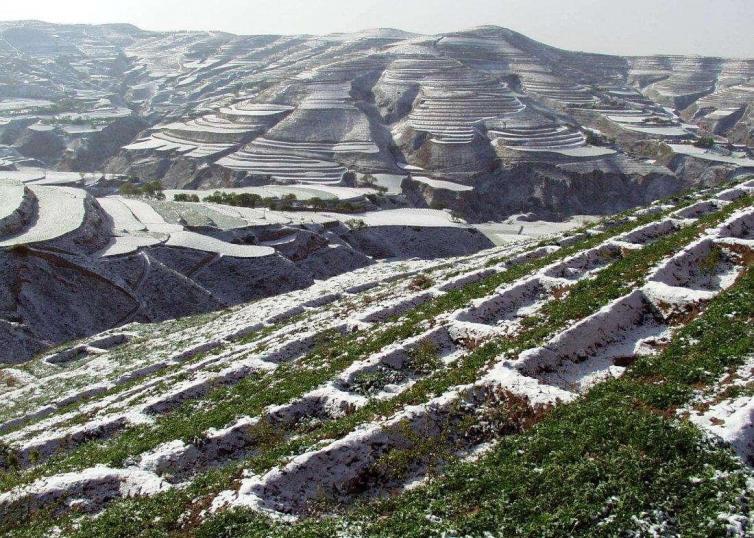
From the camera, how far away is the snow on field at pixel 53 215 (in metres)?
29.8

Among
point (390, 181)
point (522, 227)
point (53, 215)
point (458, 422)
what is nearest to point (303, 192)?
point (390, 181)

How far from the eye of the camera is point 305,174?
67250 millimetres

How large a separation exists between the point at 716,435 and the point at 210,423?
7.35 metres

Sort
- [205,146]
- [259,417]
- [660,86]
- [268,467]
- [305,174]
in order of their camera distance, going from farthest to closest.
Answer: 1. [660,86]
2. [205,146]
3. [305,174]
4. [259,417]
5. [268,467]

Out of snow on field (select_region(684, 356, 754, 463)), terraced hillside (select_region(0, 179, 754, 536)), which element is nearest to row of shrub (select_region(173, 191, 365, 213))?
terraced hillside (select_region(0, 179, 754, 536))

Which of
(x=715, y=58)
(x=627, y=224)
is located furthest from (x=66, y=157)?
(x=715, y=58)

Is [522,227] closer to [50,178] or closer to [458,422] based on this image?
[50,178]

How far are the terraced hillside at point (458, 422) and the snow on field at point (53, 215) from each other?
55.1 ft

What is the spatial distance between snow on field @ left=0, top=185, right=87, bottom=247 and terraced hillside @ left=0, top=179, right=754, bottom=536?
55.1 feet

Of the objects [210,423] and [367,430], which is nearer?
[367,430]

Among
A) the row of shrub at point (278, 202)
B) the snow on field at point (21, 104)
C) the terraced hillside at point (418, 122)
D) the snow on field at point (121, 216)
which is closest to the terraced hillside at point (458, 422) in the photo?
the snow on field at point (121, 216)

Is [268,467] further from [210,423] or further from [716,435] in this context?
[716,435]

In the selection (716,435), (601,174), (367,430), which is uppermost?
(716,435)

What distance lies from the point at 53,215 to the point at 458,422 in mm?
32567
